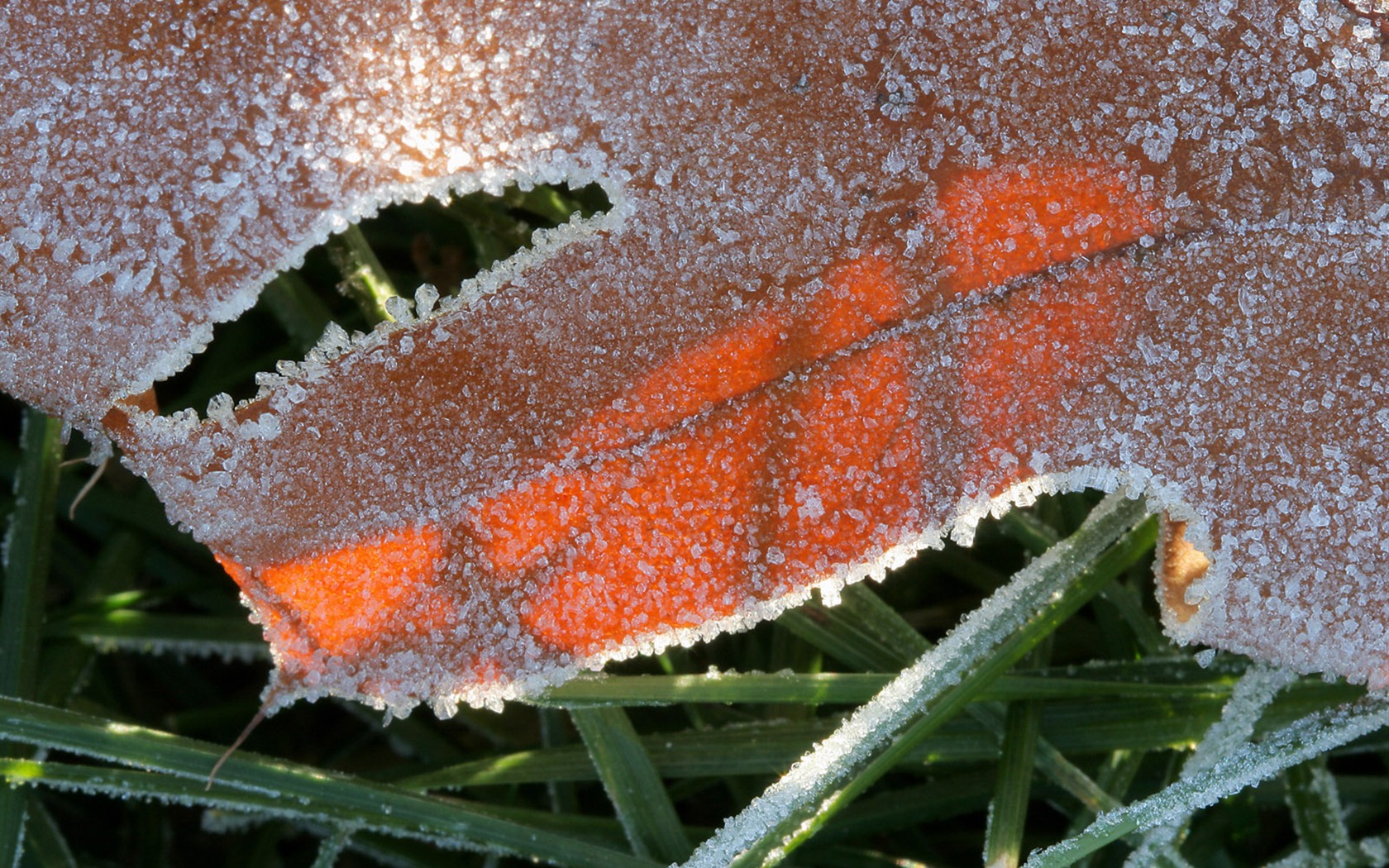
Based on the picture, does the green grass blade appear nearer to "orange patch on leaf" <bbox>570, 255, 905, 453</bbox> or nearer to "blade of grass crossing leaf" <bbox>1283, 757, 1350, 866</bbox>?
"orange patch on leaf" <bbox>570, 255, 905, 453</bbox>

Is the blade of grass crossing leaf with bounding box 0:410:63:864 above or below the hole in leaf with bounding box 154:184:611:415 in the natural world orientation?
below

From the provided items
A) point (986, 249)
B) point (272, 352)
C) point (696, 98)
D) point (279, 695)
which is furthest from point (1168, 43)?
point (272, 352)

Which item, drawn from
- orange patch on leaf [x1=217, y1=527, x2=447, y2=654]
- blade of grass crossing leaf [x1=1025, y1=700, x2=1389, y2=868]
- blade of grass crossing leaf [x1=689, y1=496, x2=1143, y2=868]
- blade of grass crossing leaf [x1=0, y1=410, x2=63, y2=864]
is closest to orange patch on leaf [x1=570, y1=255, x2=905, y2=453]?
orange patch on leaf [x1=217, y1=527, x2=447, y2=654]

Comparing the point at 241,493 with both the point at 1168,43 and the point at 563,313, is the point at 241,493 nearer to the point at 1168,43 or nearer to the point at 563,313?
the point at 563,313

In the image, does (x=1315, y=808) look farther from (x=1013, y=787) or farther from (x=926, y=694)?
(x=926, y=694)

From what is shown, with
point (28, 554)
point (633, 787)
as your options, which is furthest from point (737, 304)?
point (28, 554)

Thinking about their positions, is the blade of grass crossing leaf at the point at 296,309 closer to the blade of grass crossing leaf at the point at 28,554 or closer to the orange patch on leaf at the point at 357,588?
the blade of grass crossing leaf at the point at 28,554
